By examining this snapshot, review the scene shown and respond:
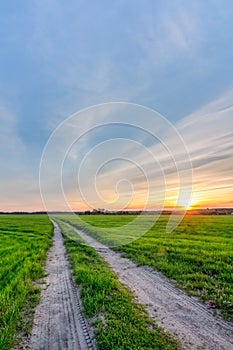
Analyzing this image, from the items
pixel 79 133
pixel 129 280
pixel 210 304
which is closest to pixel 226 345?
pixel 210 304

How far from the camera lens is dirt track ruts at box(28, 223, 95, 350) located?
511 cm

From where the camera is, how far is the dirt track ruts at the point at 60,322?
511 cm

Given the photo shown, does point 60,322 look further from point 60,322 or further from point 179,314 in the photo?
point 179,314

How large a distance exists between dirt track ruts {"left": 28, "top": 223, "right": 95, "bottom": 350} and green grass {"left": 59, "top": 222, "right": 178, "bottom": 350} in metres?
0.26

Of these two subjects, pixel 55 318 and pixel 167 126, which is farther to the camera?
pixel 167 126

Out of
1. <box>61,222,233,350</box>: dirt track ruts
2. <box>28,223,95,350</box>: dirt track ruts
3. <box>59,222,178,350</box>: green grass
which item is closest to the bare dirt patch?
<box>28,223,95,350</box>: dirt track ruts

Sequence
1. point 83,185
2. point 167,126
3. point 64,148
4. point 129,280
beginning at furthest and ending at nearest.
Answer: point 83,185 < point 64,148 < point 167,126 < point 129,280

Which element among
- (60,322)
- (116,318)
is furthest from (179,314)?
(60,322)

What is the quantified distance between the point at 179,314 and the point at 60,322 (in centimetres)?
273

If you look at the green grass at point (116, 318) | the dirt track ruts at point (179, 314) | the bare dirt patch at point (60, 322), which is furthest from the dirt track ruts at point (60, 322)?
the dirt track ruts at point (179, 314)

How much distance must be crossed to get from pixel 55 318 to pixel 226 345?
11.9 feet

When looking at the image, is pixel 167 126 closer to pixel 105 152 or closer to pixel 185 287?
pixel 105 152

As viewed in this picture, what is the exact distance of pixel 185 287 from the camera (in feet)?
28.3

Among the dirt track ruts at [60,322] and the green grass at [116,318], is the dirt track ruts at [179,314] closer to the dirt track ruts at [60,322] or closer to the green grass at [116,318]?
the green grass at [116,318]
